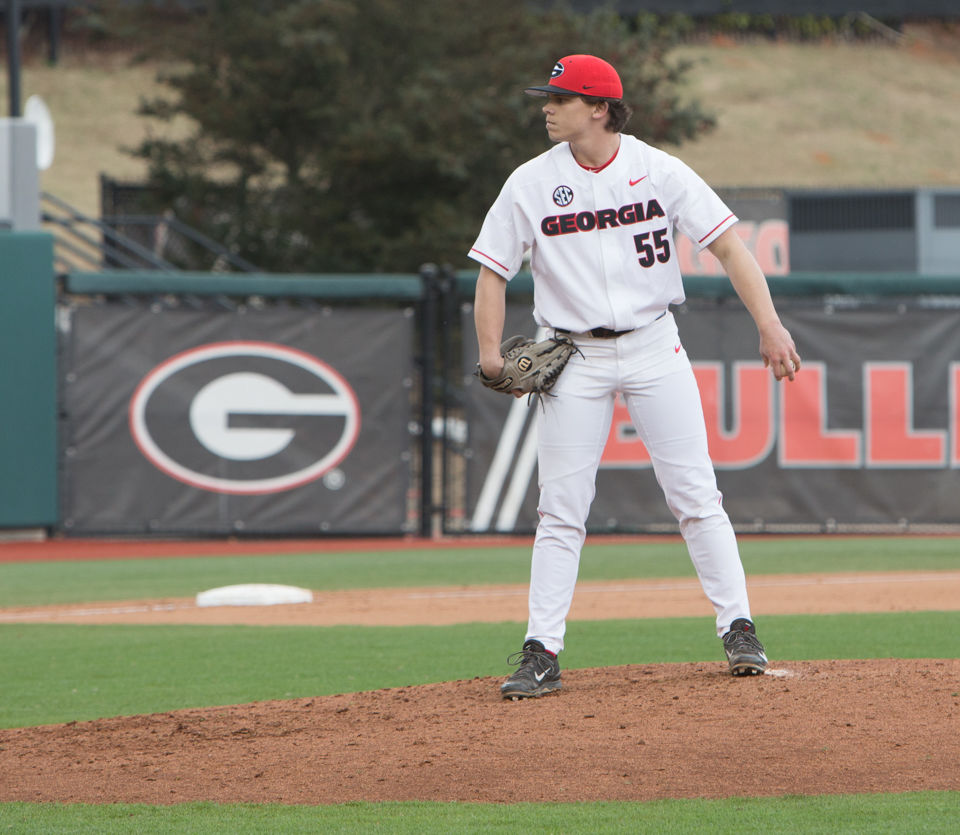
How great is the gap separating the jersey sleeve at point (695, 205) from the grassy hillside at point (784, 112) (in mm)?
36045

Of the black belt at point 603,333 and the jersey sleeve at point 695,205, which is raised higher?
the jersey sleeve at point 695,205

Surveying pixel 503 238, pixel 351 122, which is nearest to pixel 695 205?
pixel 503 238

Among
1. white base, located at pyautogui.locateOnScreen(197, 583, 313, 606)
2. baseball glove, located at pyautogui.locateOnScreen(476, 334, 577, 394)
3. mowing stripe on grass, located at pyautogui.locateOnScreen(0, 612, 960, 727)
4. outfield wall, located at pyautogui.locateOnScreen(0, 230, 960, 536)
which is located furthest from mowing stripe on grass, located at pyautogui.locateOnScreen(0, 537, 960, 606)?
baseball glove, located at pyautogui.locateOnScreen(476, 334, 577, 394)

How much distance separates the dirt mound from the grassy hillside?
3601 centimetres

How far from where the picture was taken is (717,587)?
15.2ft

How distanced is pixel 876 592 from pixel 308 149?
20.3 m

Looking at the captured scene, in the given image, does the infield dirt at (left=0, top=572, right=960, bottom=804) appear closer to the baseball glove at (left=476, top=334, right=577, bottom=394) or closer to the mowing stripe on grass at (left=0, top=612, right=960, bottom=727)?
the mowing stripe on grass at (left=0, top=612, right=960, bottom=727)

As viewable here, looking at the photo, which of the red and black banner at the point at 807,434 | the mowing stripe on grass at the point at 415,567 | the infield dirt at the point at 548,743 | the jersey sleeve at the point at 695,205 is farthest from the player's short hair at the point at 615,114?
the red and black banner at the point at 807,434

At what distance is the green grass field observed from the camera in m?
3.33

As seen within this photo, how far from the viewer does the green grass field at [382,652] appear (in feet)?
10.9

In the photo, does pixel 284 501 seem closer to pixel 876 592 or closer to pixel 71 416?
pixel 71 416

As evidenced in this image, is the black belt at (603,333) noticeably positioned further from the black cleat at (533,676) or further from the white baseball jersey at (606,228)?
the black cleat at (533,676)

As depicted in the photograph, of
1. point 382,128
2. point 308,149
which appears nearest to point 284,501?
point 382,128

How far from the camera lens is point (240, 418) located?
12.3 m
